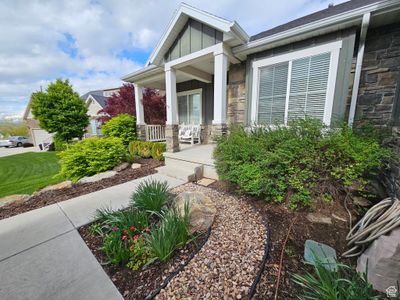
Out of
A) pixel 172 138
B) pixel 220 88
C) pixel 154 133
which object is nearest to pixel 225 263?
pixel 220 88

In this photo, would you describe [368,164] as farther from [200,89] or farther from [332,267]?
[200,89]

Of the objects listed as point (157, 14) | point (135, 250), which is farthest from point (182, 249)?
point (157, 14)

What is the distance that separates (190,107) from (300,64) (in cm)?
512

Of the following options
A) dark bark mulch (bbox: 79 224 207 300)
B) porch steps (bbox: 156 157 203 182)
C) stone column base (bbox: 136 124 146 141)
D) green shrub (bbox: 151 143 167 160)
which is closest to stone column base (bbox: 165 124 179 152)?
porch steps (bbox: 156 157 203 182)

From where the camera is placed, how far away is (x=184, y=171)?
4402 millimetres

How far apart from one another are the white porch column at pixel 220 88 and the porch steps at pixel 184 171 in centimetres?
101

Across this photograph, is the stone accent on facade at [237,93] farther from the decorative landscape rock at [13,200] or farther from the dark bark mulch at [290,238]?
the decorative landscape rock at [13,200]

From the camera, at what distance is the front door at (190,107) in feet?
26.0

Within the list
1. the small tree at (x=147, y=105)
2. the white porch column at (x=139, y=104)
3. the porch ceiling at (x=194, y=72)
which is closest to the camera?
the porch ceiling at (x=194, y=72)

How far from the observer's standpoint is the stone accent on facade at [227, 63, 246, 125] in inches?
213

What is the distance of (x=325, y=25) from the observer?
11.3 ft

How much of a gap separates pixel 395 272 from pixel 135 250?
8.03ft

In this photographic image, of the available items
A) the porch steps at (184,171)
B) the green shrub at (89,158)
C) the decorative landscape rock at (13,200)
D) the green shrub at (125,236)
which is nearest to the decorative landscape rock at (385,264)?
the green shrub at (125,236)

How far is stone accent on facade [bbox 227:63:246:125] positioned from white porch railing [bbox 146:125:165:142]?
388cm
